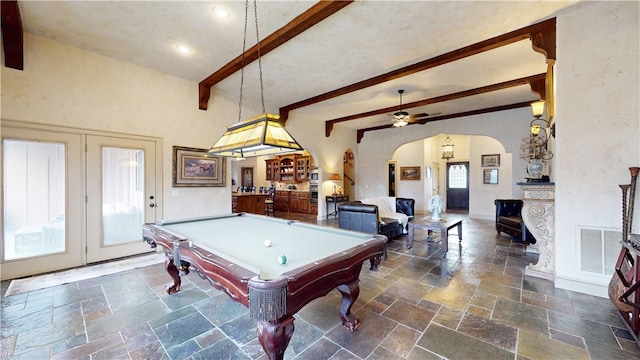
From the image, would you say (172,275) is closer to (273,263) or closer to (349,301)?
(273,263)

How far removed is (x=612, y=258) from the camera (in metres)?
2.54

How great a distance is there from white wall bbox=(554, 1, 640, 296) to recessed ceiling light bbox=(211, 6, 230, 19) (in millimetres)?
3875

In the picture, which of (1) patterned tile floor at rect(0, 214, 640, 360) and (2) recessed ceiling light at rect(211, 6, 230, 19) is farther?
(2) recessed ceiling light at rect(211, 6, 230, 19)

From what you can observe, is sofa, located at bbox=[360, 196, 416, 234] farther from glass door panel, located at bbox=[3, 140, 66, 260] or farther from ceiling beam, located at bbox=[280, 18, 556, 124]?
glass door panel, located at bbox=[3, 140, 66, 260]

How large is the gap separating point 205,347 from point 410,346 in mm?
1584

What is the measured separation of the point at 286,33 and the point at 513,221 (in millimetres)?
5317

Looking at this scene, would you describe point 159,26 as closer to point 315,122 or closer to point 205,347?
point 205,347

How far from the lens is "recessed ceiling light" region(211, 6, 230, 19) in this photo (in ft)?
8.67

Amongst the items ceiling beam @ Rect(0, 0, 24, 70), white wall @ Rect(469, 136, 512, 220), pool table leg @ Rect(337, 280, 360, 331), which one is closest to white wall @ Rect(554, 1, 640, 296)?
pool table leg @ Rect(337, 280, 360, 331)

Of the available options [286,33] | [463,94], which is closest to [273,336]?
[286,33]

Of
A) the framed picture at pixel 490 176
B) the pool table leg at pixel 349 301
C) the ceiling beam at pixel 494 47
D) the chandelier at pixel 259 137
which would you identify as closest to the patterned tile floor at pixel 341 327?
the pool table leg at pixel 349 301

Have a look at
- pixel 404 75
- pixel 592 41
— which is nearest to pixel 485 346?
pixel 592 41

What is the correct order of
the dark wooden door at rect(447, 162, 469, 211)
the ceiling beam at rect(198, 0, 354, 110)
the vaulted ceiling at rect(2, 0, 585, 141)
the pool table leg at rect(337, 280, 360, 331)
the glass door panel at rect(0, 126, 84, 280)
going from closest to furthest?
1. the pool table leg at rect(337, 280, 360, 331)
2. the ceiling beam at rect(198, 0, 354, 110)
3. the vaulted ceiling at rect(2, 0, 585, 141)
4. the glass door panel at rect(0, 126, 84, 280)
5. the dark wooden door at rect(447, 162, 469, 211)

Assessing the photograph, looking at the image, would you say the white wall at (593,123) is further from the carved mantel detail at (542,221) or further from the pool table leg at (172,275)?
the pool table leg at (172,275)
